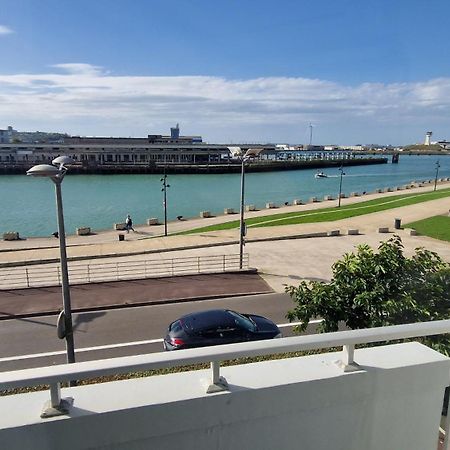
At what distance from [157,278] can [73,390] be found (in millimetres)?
14525

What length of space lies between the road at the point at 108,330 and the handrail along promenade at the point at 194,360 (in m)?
8.78

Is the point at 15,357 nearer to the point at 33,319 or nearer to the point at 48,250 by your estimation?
the point at 33,319

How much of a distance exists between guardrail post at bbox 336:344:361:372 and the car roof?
717cm

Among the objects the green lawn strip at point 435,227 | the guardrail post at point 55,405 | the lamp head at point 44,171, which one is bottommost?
the green lawn strip at point 435,227

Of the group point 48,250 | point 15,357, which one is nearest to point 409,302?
point 15,357

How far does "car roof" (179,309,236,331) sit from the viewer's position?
30.0 ft

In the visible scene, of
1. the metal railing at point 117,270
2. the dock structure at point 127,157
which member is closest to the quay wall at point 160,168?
the dock structure at point 127,157

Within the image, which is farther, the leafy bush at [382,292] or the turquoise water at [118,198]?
the turquoise water at [118,198]

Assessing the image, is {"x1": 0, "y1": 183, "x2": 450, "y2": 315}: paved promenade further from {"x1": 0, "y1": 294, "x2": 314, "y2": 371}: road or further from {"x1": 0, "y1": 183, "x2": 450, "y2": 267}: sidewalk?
{"x1": 0, "y1": 294, "x2": 314, "y2": 371}: road

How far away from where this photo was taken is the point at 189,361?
1801mm

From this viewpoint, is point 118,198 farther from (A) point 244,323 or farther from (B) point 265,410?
(B) point 265,410

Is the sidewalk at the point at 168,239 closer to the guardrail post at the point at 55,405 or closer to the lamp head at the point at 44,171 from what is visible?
the lamp head at the point at 44,171

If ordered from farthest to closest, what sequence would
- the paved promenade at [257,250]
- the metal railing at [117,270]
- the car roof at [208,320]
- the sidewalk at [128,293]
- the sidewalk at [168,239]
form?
1. the sidewalk at [168,239]
2. the metal railing at [117,270]
3. the paved promenade at [257,250]
4. the sidewalk at [128,293]
5. the car roof at [208,320]

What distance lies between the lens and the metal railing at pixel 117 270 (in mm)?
16297
